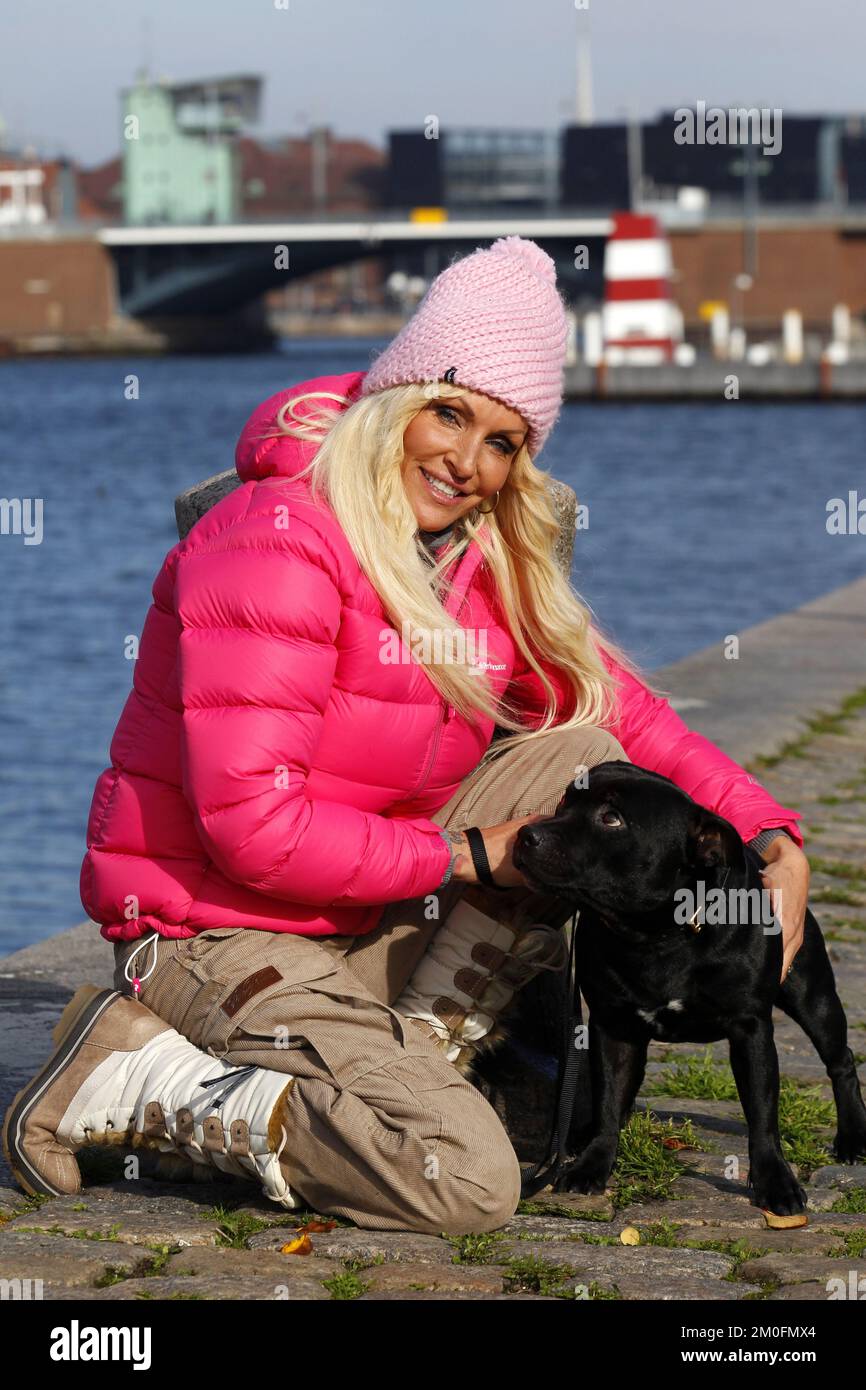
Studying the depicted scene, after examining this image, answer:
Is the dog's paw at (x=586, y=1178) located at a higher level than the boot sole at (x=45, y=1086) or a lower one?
lower

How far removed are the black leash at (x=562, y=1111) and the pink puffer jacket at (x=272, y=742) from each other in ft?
1.38

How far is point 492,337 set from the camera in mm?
3768

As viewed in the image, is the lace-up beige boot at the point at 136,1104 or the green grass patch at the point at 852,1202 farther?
the green grass patch at the point at 852,1202

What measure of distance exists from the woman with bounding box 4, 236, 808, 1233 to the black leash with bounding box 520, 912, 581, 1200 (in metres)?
0.13

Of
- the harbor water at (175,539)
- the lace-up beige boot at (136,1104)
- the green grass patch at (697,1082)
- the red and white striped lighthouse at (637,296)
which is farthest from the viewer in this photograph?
the red and white striped lighthouse at (637,296)

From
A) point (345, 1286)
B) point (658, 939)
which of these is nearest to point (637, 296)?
point (658, 939)

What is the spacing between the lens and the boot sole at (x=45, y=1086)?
3.58m

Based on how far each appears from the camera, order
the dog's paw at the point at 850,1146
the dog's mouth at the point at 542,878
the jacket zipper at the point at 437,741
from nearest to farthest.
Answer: the dog's mouth at the point at 542,878 → the jacket zipper at the point at 437,741 → the dog's paw at the point at 850,1146

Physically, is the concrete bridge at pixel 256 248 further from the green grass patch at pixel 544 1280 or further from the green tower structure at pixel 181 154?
the green grass patch at pixel 544 1280

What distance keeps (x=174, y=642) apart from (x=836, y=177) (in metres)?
100

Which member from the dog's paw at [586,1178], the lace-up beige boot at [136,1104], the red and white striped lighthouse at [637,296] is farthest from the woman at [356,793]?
the red and white striped lighthouse at [637,296]

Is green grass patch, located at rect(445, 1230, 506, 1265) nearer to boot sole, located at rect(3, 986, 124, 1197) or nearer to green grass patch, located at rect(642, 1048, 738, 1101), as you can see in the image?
boot sole, located at rect(3, 986, 124, 1197)

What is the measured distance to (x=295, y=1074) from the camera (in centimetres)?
351

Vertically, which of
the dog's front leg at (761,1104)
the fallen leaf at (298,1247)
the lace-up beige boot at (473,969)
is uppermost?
the lace-up beige boot at (473,969)
